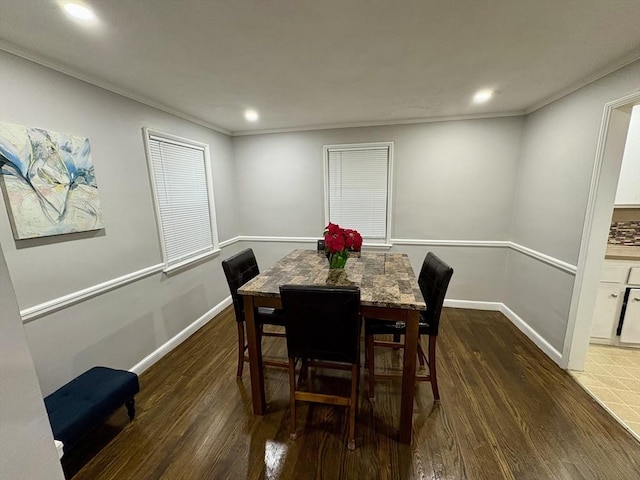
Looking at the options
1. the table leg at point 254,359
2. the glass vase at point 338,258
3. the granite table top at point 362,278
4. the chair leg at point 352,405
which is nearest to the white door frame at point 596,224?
the granite table top at point 362,278

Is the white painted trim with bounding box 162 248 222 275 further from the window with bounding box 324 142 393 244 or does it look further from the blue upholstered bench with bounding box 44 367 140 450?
the window with bounding box 324 142 393 244

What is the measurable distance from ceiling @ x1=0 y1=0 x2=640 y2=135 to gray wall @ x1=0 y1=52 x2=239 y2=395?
6.8 inches

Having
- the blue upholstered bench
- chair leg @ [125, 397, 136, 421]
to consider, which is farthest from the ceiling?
chair leg @ [125, 397, 136, 421]

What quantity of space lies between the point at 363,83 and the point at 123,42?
1.55 m

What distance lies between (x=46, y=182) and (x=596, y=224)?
12.4ft

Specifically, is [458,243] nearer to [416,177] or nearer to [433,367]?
[416,177]

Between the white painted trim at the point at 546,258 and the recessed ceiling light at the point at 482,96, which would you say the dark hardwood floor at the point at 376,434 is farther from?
the recessed ceiling light at the point at 482,96

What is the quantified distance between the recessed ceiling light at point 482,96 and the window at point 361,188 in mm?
995

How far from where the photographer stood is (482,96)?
2.39 meters

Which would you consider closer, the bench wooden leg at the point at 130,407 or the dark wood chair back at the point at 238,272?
the bench wooden leg at the point at 130,407

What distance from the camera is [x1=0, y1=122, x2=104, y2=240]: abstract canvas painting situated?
1.47m

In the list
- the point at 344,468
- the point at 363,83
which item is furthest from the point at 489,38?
the point at 344,468

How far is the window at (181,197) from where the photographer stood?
8.16 ft

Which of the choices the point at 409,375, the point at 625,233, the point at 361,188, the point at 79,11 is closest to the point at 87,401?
the point at 409,375
